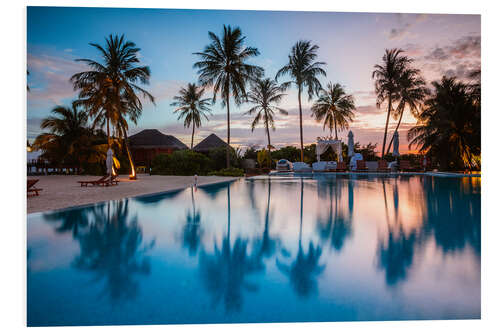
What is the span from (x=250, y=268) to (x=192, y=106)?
27.8 metres

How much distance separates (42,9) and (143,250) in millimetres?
4414

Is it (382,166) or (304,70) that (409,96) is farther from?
(304,70)

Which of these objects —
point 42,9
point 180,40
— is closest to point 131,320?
point 42,9

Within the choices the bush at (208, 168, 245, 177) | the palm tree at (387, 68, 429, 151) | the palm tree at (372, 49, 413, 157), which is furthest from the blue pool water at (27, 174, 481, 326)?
the palm tree at (387, 68, 429, 151)

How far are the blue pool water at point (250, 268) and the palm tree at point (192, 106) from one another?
24.1 metres

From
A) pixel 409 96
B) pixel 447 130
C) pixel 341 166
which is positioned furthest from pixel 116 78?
pixel 409 96

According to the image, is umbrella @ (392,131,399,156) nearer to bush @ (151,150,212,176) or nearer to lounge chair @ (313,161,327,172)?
lounge chair @ (313,161,327,172)

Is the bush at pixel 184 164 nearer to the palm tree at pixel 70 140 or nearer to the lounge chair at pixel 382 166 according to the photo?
the palm tree at pixel 70 140

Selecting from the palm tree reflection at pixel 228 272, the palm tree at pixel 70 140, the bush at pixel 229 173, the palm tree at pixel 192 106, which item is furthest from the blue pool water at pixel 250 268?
the palm tree at pixel 192 106

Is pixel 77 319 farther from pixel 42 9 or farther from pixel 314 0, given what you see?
pixel 314 0

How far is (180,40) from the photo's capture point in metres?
7.14

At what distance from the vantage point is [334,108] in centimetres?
2597

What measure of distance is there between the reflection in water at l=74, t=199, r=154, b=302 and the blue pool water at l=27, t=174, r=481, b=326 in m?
0.01

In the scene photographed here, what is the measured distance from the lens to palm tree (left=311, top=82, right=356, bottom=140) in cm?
2566
